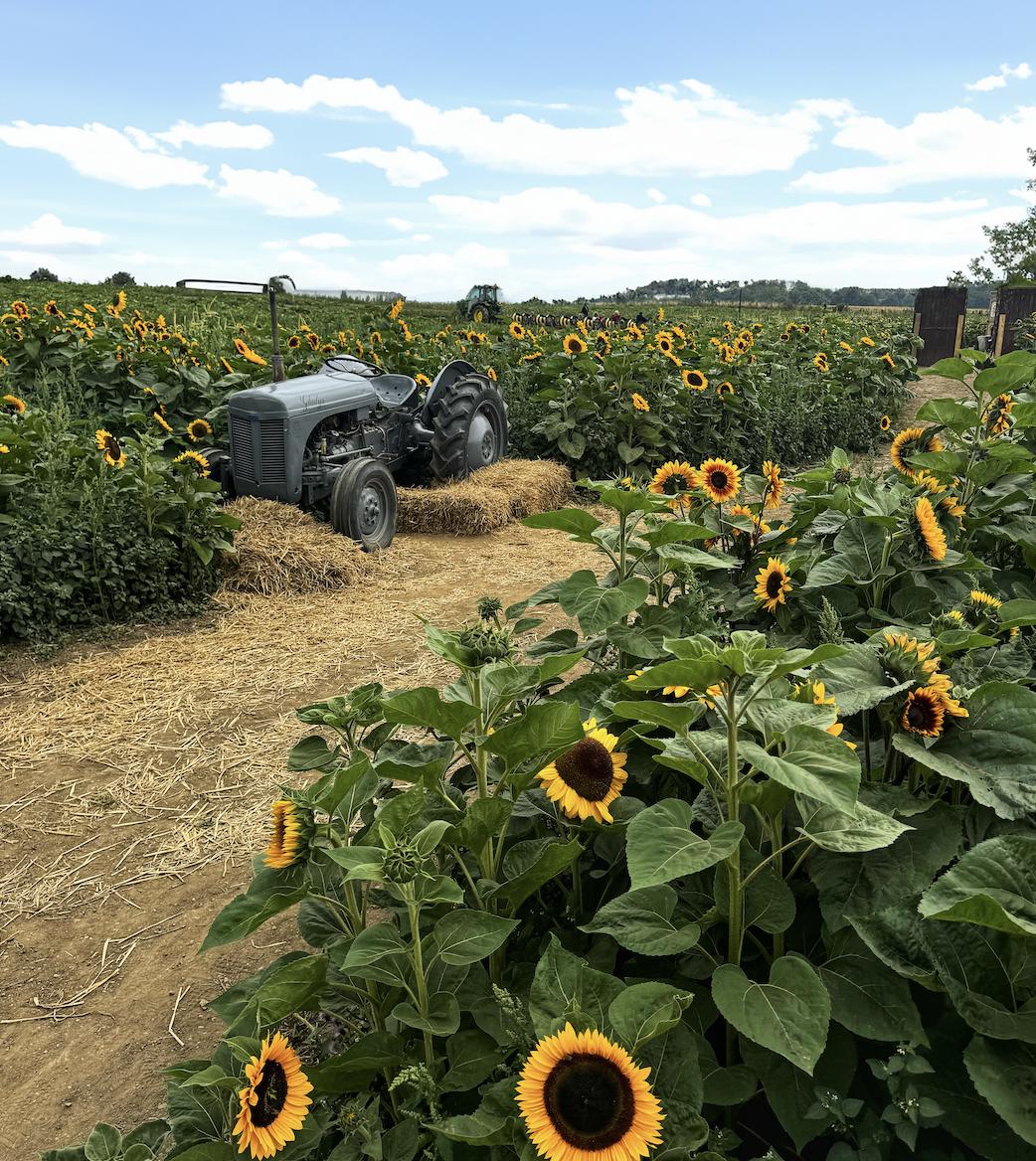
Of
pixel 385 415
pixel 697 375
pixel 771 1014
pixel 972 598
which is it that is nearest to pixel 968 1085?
pixel 771 1014

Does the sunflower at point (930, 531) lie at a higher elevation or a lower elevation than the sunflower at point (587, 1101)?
higher

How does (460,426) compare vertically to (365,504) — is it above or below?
above

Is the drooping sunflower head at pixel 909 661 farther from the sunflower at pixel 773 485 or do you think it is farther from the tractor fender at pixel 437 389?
the tractor fender at pixel 437 389

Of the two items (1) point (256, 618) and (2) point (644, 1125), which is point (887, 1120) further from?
(1) point (256, 618)

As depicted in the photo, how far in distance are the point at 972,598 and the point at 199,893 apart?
2.76 meters

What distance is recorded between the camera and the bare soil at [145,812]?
2506 mm

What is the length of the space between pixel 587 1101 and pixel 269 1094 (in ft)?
1.80

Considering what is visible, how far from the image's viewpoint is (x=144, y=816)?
3.70m

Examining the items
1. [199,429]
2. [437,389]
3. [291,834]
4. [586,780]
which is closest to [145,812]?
[291,834]

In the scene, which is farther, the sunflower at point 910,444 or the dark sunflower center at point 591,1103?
the sunflower at point 910,444

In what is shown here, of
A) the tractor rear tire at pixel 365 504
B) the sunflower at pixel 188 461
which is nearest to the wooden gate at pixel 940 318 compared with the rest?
the tractor rear tire at pixel 365 504

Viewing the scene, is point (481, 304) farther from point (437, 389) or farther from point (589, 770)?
point (589, 770)

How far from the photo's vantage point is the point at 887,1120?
119 cm

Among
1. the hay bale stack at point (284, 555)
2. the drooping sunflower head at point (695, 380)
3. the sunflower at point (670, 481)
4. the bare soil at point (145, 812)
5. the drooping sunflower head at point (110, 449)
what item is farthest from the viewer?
the drooping sunflower head at point (695, 380)
